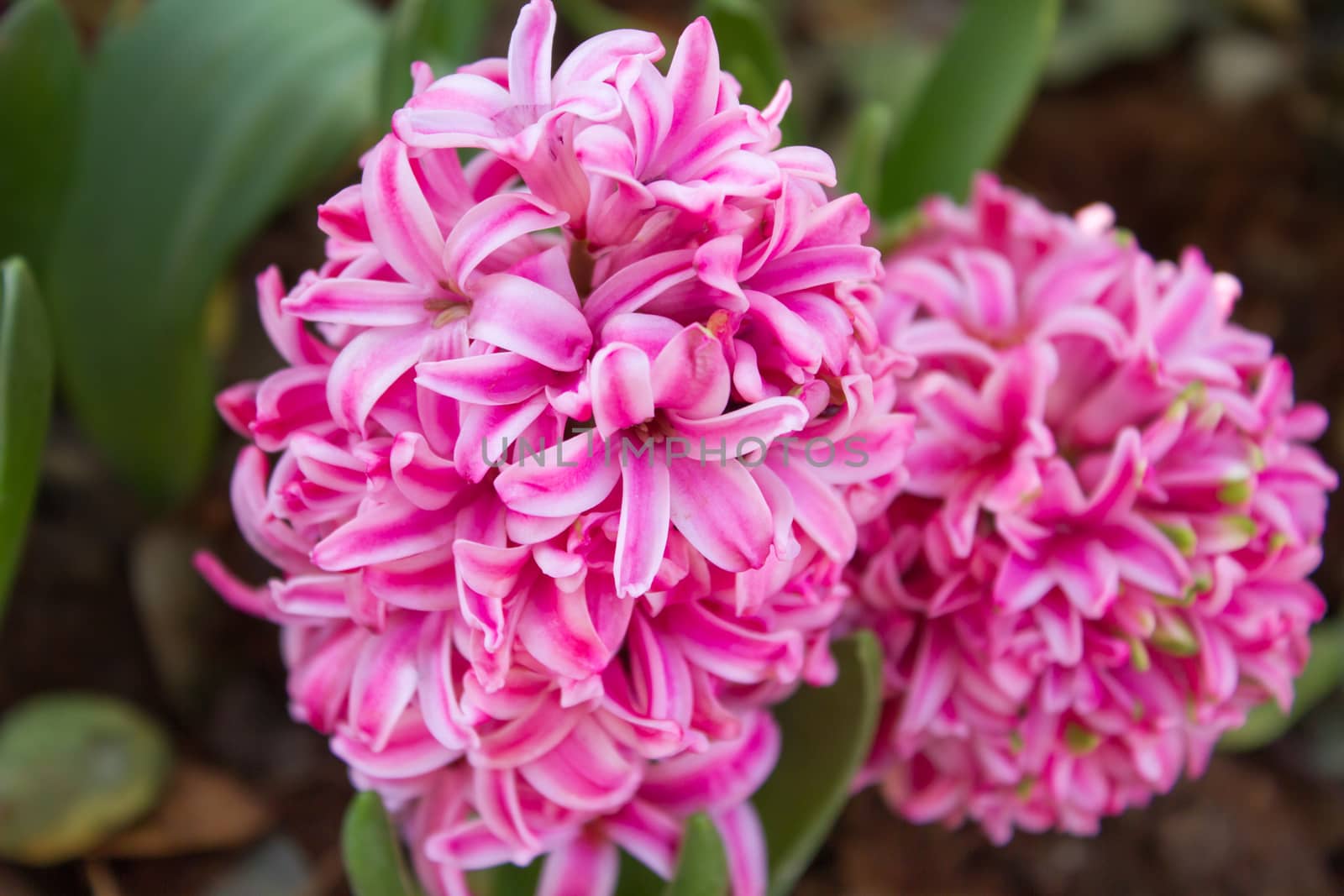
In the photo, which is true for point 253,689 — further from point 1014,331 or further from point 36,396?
point 1014,331

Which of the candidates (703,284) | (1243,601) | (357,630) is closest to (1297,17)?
(1243,601)

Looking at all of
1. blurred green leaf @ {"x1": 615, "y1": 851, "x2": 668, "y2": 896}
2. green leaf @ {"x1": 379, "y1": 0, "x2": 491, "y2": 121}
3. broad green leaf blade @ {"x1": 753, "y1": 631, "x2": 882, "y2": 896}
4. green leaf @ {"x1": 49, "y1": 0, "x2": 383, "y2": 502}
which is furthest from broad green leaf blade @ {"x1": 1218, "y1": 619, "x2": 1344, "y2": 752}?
green leaf @ {"x1": 49, "y1": 0, "x2": 383, "y2": 502}

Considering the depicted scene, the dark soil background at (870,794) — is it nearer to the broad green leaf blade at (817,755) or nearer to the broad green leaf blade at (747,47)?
the broad green leaf blade at (817,755)

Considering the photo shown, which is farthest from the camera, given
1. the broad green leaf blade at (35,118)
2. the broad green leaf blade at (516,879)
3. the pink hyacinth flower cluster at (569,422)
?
the broad green leaf blade at (35,118)

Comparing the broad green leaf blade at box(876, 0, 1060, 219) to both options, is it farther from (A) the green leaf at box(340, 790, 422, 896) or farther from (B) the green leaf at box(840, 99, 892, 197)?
(A) the green leaf at box(340, 790, 422, 896)

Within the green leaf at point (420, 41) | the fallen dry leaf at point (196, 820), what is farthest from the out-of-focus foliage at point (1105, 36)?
the fallen dry leaf at point (196, 820)

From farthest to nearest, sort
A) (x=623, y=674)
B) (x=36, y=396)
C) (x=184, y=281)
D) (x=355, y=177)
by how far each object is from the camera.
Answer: (x=355, y=177)
(x=184, y=281)
(x=36, y=396)
(x=623, y=674)
